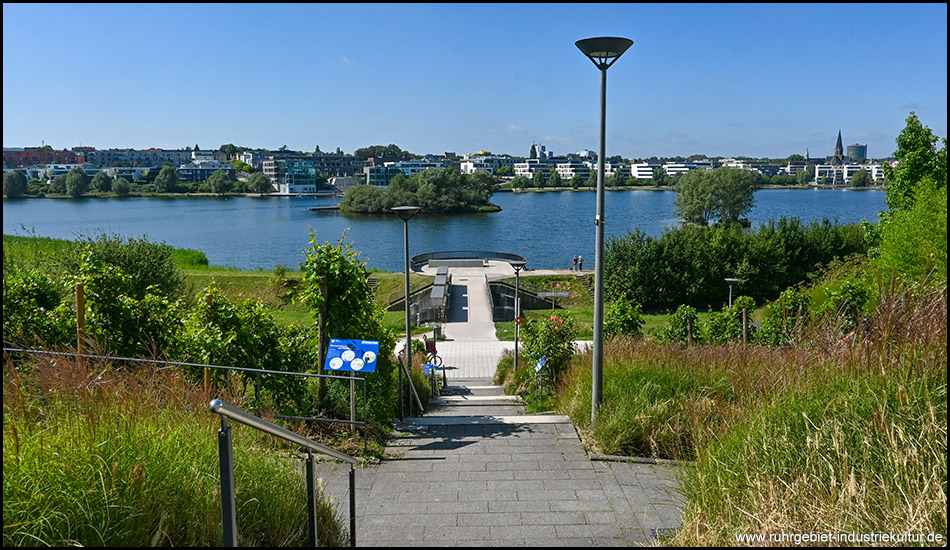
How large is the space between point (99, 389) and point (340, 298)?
10.8 feet

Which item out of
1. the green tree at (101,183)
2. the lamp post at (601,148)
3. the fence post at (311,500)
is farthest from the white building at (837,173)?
the green tree at (101,183)

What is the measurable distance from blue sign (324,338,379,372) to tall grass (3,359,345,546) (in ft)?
8.14

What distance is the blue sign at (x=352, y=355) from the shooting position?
7.08 meters

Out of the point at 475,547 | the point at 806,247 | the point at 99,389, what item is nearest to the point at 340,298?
the point at 99,389

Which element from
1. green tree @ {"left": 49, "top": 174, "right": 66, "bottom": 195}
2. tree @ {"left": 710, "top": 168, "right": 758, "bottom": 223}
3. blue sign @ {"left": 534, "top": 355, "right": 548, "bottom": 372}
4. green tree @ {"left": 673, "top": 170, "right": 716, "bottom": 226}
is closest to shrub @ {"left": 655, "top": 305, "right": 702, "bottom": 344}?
blue sign @ {"left": 534, "top": 355, "right": 548, "bottom": 372}

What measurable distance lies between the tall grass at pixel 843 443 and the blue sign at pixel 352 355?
338 centimetres

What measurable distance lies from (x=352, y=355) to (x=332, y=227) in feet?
223

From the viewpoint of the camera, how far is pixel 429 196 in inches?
3265

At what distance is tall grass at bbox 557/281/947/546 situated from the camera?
12.1 ft

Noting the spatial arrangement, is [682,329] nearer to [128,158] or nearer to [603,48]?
[603,48]

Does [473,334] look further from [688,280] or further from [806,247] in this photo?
[806,247]

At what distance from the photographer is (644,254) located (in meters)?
31.7

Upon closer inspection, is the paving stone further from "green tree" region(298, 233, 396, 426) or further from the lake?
the lake

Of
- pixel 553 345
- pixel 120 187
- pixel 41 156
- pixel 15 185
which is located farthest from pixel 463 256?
pixel 41 156
